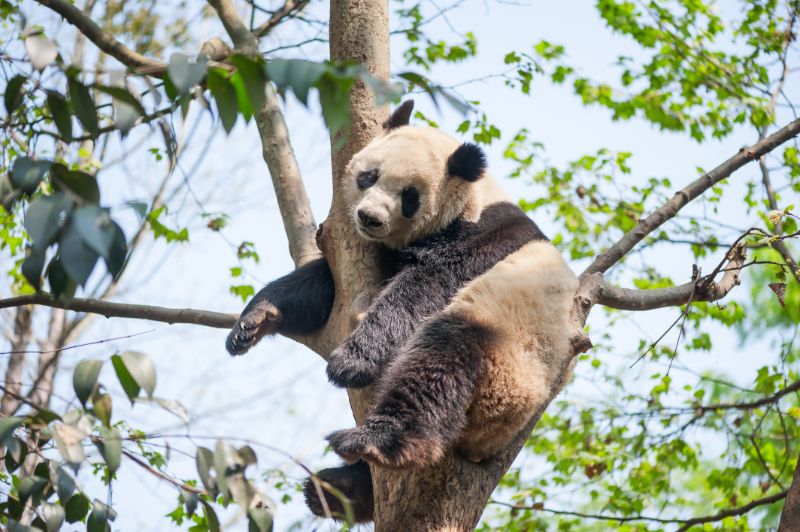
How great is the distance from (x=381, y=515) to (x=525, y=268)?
1.64 meters

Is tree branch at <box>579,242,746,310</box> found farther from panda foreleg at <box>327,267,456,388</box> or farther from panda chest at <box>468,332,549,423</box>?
panda foreleg at <box>327,267,456,388</box>

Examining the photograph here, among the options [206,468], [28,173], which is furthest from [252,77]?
[206,468]

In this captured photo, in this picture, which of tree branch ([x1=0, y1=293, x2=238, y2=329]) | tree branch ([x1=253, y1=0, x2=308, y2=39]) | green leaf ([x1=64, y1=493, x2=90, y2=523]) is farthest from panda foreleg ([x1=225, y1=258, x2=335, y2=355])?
tree branch ([x1=253, y1=0, x2=308, y2=39])

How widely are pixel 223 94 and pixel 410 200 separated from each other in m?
3.01

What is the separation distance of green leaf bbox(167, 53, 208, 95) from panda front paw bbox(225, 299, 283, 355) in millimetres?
2809

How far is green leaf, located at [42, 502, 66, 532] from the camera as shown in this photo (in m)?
2.27

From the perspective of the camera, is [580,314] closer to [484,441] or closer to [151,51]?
[484,441]

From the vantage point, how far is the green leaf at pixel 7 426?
202 cm

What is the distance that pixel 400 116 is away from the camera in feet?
16.8

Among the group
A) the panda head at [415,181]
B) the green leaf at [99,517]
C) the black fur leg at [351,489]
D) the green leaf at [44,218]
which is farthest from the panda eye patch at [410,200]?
the green leaf at [44,218]

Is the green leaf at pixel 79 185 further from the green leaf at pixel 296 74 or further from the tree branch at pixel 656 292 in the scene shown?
the tree branch at pixel 656 292

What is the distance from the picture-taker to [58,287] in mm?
2041

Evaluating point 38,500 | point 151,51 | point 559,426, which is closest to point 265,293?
point 38,500

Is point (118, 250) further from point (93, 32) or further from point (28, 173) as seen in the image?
point (93, 32)
